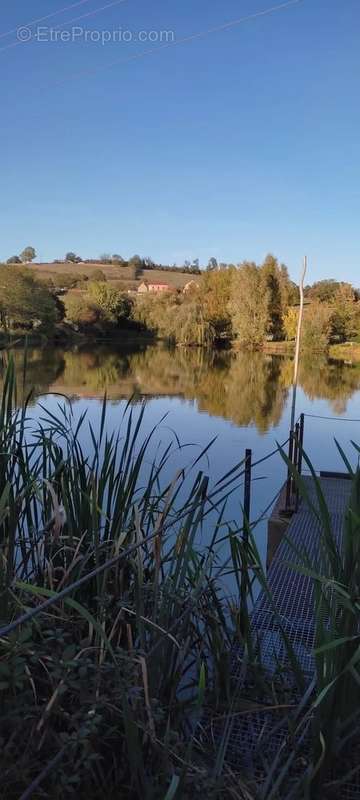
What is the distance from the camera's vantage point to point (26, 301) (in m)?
32.2

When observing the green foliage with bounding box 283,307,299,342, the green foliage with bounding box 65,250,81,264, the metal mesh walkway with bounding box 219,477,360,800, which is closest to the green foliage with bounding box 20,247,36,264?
the green foliage with bounding box 65,250,81,264

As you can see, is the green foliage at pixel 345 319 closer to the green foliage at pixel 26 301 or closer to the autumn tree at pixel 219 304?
the autumn tree at pixel 219 304

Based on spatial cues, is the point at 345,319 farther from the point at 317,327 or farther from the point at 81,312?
the point at 81,312

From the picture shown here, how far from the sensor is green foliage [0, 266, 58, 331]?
30.6 meters

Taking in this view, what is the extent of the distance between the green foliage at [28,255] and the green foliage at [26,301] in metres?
41.0

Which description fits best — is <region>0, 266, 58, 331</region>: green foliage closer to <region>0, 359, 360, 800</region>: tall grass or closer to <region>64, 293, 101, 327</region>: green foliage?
<region>64, 293, 101, 327</region>: green foliage

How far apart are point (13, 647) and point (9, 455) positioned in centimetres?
60

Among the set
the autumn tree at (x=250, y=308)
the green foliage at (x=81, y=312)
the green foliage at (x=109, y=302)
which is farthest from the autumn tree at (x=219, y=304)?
the green foliage at (x=81, y=312)

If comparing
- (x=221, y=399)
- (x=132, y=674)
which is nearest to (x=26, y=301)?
(x=221, y=399)

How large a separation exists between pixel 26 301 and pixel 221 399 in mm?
19962

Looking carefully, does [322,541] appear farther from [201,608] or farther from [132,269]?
[132,269]

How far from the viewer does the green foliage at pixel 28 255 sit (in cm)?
7588

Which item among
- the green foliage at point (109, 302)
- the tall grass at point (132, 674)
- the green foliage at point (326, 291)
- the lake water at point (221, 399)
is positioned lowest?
the lake water at point (221, 399)

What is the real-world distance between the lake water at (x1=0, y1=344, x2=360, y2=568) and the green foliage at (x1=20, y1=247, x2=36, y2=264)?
49.3m
